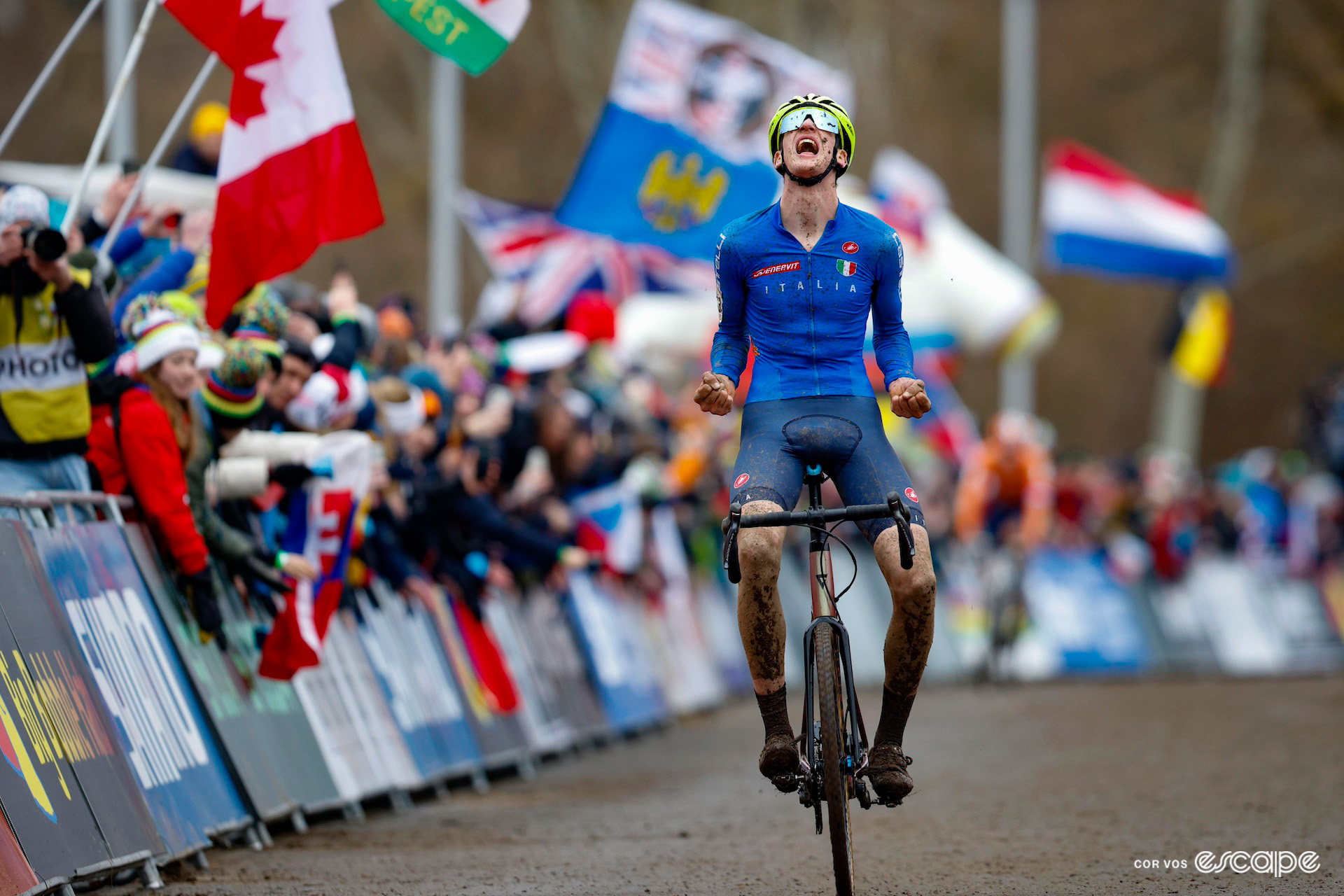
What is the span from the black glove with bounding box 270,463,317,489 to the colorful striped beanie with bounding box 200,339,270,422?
0.29 meters

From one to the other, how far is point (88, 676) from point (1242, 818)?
5286mm

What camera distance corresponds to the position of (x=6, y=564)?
719 centimetres

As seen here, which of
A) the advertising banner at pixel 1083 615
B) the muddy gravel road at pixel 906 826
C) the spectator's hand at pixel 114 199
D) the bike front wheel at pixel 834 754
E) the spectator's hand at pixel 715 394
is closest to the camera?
the bike front wheel at pixel 834 754

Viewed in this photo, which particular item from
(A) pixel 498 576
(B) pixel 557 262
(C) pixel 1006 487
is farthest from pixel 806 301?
(C) pixel 1006 487

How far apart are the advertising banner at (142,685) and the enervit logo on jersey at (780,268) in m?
2.86

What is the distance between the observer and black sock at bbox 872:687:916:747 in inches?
285

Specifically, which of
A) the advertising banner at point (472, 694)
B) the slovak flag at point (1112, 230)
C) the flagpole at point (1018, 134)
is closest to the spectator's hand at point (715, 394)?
the advertising banner at point (472, 694)

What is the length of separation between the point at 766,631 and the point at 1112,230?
20.4 metres

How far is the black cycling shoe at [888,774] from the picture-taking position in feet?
22.9

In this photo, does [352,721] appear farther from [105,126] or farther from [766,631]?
[766,631]

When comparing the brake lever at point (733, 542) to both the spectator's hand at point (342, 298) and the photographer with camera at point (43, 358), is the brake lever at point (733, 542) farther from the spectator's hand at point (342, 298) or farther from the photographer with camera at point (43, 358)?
the spectator's hand at point (342, 298)

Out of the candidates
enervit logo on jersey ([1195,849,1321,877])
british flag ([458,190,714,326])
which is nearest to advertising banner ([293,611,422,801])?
enervit logo on jersey ([1195,849,1321,877])

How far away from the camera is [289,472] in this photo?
31.2 feet

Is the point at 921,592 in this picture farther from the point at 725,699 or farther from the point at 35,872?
the point at 725,699
